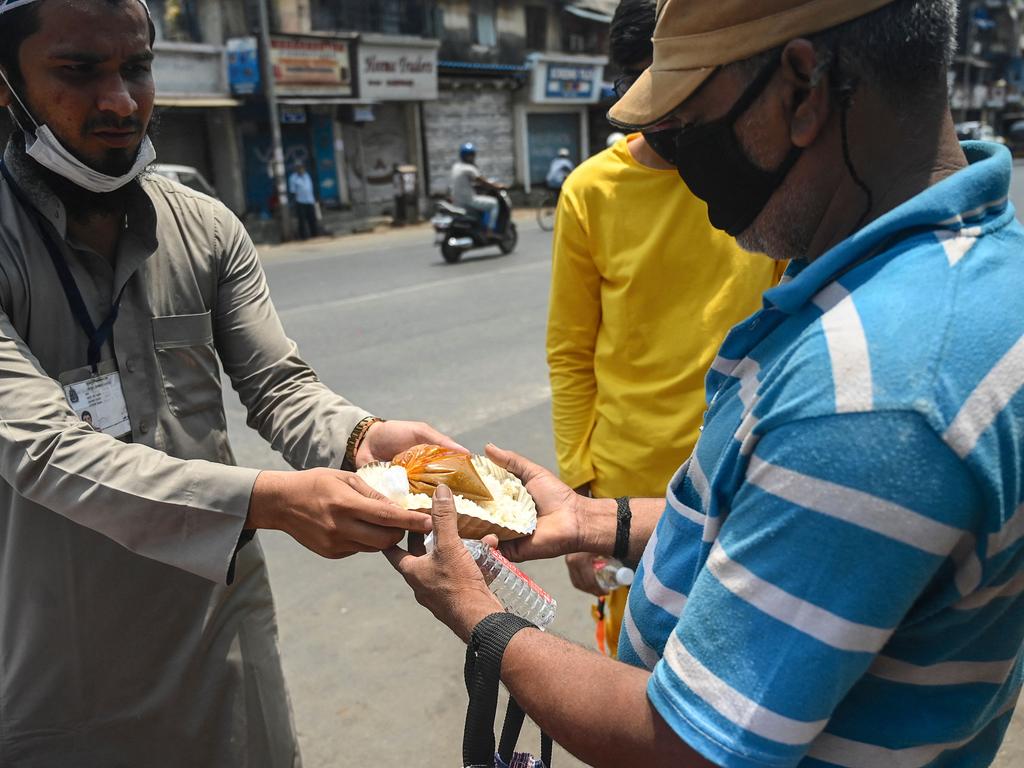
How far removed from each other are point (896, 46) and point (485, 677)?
971 millimetres

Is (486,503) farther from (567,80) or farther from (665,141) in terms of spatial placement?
(567,80)

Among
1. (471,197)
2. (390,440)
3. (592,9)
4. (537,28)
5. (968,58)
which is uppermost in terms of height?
(592,9)

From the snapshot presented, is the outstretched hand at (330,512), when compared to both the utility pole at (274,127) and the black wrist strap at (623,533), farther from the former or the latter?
the utility pole at (274,127)

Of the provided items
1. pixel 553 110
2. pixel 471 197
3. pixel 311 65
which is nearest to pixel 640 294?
pixel 471 197

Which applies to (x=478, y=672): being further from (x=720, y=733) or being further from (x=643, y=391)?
(x=643, y=391)

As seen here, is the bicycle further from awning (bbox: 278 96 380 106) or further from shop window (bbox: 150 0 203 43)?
shop window (bbox: 150 0 203 43)

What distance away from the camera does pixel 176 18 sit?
18.6 m

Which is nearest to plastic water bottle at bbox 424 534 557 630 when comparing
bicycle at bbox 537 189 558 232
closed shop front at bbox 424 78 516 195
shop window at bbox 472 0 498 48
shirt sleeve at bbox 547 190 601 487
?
shirt sleeve at bbox 547 190 601 487

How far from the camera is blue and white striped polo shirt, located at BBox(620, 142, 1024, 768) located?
0.86 metres

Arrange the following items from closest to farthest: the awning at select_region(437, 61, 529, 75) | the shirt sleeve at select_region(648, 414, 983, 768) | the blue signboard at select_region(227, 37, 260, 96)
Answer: the shirt sleeve at select_region(648, 414, 983, 768), the blue signboard at select_region(227, 37, 260, 96), the awning at select_region(437, 61, 529, 75)

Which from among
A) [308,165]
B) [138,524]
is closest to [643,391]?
[138,524]

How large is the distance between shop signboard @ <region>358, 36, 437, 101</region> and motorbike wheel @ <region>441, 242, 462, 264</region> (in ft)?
33.8

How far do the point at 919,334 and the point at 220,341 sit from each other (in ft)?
5.50

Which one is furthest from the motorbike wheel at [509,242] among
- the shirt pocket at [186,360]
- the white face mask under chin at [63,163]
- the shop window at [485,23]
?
the shop window at [485,23]
